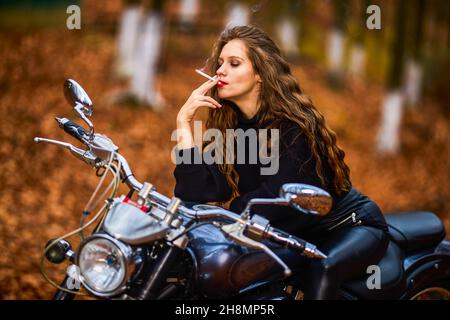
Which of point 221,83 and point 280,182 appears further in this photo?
point 221,83

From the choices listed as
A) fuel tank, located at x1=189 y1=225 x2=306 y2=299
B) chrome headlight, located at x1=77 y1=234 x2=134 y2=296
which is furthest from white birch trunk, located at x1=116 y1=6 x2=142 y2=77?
chrome headlight, located at x1=77 y1=234 x2=134 y2=296

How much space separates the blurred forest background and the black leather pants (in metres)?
2.28

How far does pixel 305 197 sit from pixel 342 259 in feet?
2.12

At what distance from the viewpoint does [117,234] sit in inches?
101

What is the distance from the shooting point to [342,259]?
308 cm

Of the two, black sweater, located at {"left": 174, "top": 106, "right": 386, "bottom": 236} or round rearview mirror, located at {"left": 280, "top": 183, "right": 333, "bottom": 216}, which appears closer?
round rearview mirror, located at {"left": 280, "top": 183, "right": 333, "bottom": 216}

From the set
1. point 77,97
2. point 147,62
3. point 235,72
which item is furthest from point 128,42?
point 77,97

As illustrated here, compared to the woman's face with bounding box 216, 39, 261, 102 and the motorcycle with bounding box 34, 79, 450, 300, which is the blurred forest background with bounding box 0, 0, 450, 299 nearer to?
the woman's face with bounding box 216, 39, 261, 102

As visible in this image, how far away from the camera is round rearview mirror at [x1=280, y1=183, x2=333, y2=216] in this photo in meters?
2.58

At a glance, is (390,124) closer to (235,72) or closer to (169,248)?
(235,72)

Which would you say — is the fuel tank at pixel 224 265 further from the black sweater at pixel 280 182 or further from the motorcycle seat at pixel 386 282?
the motorcycle seat at pixel 386 282
